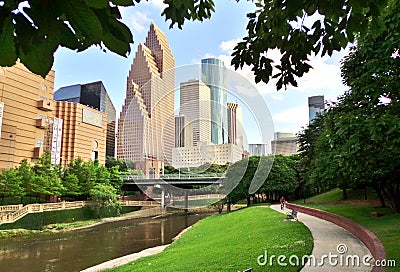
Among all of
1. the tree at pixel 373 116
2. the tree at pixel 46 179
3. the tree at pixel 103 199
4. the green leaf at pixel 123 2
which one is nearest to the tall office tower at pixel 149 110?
the tree at pixel 373 116

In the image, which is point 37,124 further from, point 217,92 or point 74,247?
point 217,92

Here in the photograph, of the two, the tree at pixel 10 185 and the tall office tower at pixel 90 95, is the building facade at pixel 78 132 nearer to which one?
the tree at pixel 10 185

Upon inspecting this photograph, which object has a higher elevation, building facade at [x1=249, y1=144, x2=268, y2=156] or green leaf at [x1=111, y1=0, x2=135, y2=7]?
building facade at [x1=249, y1=144, x2=268, y2=156]

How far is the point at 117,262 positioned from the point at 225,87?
7.81 m

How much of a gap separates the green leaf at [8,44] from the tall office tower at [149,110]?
1043cm

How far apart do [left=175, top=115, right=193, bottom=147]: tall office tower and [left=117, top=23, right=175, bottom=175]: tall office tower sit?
339mm

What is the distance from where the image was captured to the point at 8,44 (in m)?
1.03

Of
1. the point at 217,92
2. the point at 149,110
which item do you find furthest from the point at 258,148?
the point at 149,110

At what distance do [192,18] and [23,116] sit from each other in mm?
33242

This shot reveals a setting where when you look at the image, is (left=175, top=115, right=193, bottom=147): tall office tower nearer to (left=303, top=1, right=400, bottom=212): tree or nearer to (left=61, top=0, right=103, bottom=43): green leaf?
(left=303, top=1, right=400, bottom=212): tree

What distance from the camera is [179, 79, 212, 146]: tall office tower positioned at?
35.1ft

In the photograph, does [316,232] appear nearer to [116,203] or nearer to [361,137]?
[361,137]

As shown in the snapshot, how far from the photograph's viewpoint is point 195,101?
10.7m
